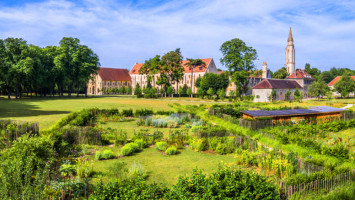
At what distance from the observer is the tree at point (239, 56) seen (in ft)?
200

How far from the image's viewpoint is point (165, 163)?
13180 mm

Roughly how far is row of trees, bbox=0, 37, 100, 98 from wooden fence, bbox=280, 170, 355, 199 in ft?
188

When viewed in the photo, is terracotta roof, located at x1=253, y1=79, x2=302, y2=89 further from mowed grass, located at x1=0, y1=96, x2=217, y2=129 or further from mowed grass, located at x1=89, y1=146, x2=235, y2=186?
mowed grass, located at x1=89, y1=146, x2=235, y2=186

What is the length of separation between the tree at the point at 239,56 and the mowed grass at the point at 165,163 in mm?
48498

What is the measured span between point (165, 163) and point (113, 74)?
358 ft

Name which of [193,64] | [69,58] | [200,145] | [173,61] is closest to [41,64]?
[69,58]

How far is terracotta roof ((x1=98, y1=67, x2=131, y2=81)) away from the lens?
375 ft

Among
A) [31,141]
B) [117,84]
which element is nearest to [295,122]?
[31,141]

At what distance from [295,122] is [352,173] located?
1656 cm

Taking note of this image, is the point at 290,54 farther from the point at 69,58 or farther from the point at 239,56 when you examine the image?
the point at 69,58

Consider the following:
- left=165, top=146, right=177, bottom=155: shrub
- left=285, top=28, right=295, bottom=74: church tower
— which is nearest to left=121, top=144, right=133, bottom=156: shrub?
left=165, top=146, right=177, bottom=155: shrub

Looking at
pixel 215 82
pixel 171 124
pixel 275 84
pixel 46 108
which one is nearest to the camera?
pixel 171 124

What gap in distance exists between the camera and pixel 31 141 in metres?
10.0

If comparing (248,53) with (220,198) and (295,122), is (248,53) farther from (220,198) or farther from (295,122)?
(220,198)
